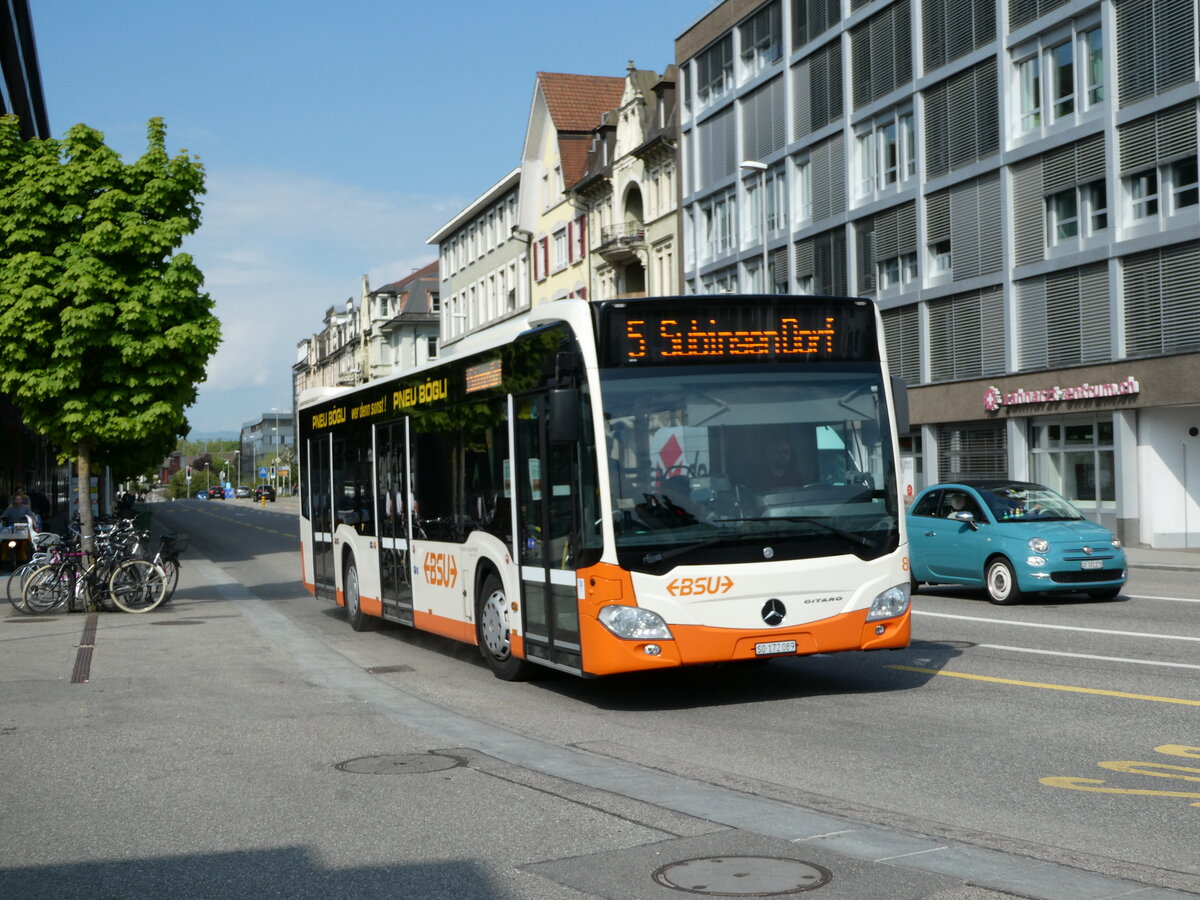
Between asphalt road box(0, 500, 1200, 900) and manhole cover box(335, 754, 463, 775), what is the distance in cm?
9

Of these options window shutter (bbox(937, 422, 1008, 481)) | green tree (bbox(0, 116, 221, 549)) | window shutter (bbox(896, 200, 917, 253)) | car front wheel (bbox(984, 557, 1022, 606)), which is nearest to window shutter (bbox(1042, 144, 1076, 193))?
window shutter (bbox(896, 200, 917, 253))

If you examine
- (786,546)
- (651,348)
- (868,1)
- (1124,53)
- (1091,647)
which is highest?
(868,1)

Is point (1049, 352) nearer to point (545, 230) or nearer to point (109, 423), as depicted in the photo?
point (109, 423)

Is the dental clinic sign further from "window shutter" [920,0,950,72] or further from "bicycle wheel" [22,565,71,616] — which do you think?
"bicycle wheel" [22,565,71,616]

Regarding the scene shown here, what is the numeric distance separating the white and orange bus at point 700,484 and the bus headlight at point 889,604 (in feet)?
0.04

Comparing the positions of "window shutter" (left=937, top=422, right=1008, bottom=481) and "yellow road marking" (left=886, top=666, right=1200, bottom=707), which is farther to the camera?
"window shutter" (left=937, top=422, right=1008, bottom=481)

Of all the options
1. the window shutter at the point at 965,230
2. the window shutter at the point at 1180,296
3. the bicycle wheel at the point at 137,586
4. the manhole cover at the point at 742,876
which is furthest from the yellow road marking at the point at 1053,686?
the window shutter at the point at 965,230

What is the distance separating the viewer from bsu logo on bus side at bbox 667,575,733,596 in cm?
980

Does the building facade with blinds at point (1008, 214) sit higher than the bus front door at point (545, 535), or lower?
higher

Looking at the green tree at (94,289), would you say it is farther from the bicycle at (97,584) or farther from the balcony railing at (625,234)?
the balcony railing at (625,234)

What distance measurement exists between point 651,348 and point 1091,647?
217 inches

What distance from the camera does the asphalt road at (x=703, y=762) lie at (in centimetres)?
588

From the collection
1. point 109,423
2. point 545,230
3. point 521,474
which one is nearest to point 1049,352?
point 109,423

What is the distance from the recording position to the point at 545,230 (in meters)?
71.7
